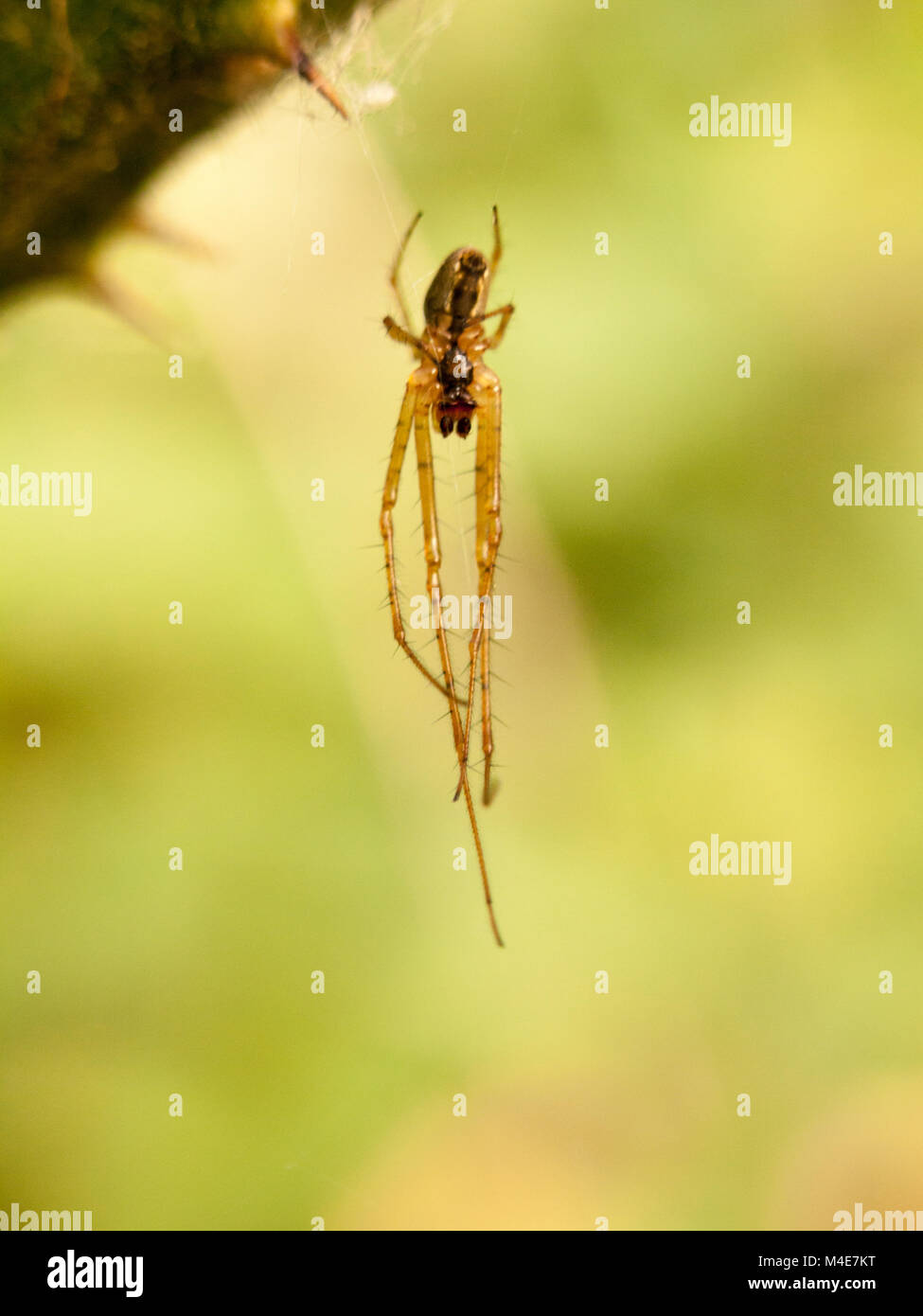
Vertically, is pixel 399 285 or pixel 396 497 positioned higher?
pixel 399 285

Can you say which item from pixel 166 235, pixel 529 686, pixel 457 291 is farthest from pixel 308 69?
pixel 529 686

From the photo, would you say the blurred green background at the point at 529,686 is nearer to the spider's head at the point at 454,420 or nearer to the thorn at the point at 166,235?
the spider's head at the point at 454,420

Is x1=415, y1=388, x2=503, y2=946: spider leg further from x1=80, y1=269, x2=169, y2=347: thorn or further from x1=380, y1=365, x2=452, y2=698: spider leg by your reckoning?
x1=80, y1=269, x2=169, y2=347: thorn

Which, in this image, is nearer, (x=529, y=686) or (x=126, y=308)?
(x=126, y=308)

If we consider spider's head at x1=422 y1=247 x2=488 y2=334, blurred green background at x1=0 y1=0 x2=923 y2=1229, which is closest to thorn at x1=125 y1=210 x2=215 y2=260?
spider's head at x1=422 y1=247 x2=488 y2=334

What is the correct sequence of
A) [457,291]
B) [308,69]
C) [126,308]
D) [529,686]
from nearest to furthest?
[308,69] < [126,308] < [457,291] < [529,686]

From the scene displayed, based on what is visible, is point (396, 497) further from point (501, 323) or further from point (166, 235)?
point (166, 235)

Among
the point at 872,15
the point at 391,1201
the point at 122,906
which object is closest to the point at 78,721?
the point at 122,906
